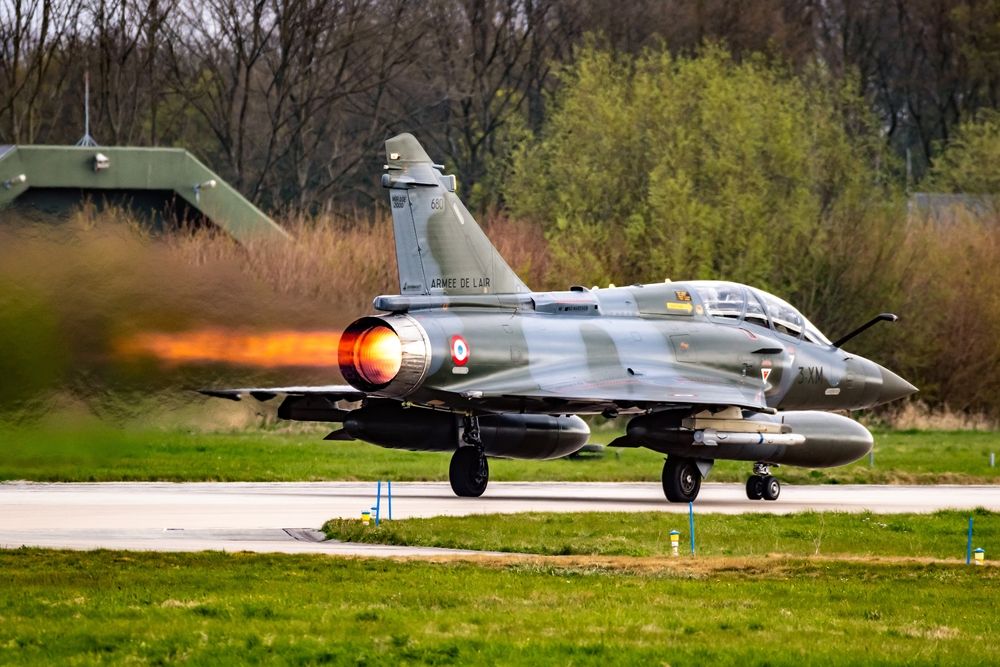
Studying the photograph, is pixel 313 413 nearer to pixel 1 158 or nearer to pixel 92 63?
pixel 1 158

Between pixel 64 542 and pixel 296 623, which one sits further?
pixel 64 542

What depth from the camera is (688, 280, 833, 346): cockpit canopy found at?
2848cm

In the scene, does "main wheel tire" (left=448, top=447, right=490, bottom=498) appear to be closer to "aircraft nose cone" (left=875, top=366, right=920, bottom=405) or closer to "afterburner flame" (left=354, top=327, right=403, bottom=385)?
"afterburner flame" (left=354, top=327, right=403, bottom=385)

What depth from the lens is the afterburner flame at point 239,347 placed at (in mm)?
21994

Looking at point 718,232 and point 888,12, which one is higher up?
point 888,12

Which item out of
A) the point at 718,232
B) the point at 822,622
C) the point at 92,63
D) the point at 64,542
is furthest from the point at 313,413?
the point at 92,63

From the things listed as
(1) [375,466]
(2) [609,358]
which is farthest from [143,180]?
(2) [609,358]

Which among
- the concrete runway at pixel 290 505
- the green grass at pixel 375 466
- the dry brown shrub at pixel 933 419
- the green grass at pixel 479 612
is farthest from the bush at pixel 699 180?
the green grass at pixel 479 612

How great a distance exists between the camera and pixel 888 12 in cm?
8281

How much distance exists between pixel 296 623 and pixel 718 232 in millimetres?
36708

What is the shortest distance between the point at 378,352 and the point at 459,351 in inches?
54.4

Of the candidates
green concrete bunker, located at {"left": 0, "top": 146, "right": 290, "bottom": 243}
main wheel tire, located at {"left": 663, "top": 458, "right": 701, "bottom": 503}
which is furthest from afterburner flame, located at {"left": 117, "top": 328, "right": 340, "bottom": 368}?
green concrete bunker, located at {"left": 0, "top": 146, "right": 290, "bottom": 243}

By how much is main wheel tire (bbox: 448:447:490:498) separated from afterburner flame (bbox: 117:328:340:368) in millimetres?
2532

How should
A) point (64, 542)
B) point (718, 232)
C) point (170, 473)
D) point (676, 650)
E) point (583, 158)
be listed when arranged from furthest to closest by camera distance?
1. point (583, 158)
2. point (718, 232)
3. point (170, 473)
4. point (64, 542)
5. point (676, 650)
